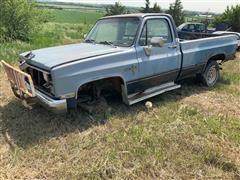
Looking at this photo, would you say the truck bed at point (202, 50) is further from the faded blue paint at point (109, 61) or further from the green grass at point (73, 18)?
the green grass at point (73, 18)

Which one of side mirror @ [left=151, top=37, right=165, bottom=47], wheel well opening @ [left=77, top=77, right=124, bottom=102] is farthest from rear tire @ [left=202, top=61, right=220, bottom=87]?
wheel well opening @ [left=77, top=77, right=124, bottom=102]

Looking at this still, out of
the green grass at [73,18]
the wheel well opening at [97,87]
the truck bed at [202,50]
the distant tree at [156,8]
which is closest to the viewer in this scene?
the wheel well opening at [97,87]

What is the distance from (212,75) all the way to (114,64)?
339 centimetres

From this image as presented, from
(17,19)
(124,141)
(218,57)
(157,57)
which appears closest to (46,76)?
(124,141)

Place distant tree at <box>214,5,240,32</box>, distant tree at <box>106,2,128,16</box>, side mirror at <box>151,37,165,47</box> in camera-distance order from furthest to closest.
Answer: distant tree at <box>106,2,128,16</box>
distant tree at <box>214,5,240,32</box>
side mirror at <box>151,37,165,47</box>

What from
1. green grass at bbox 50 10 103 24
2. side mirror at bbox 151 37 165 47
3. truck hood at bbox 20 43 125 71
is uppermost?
side mirror at bbox 151 37 165 47

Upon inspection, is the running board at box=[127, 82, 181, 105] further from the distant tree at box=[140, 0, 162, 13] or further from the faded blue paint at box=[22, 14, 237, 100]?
the distant tree at box=[140, 0, 162, 13]

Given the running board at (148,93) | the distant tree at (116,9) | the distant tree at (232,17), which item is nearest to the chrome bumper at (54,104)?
the running board at (148,93)

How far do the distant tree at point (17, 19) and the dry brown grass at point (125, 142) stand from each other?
9.74 meters

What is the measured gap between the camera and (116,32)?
18.1 feet

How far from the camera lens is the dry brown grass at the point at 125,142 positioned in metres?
3.68

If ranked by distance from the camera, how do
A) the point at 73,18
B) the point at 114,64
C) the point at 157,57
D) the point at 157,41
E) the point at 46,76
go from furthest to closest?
1. the point at 73,18
2. the point at 157,57
3. the point at 157,41
4. the point at 114,64
5. the point at 46,76

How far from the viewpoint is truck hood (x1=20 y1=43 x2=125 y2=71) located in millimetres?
A: 4426

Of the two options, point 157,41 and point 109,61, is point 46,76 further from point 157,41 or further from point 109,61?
point 157,41
